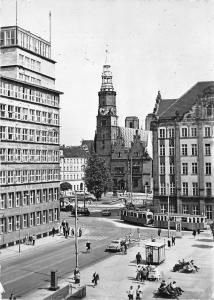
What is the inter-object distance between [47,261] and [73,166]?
12151 cm

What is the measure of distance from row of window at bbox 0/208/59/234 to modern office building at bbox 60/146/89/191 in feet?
312

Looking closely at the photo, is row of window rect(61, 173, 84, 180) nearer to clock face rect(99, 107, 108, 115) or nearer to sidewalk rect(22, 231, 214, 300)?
clock face rect(99, 107, 108, 115)

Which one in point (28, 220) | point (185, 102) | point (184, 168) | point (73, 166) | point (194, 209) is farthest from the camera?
point (73, 166)

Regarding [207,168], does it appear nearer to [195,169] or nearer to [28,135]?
[195,169]

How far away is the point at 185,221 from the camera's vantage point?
224 feet

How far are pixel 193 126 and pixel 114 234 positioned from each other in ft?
80.9

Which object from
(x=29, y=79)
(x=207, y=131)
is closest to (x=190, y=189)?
(x=207, y=131)

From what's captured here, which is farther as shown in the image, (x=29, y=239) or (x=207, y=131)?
(x=207, y=131)

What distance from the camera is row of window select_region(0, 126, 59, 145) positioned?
54.9 metres

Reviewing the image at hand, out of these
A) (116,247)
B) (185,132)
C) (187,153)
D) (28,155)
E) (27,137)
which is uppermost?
(185,132)

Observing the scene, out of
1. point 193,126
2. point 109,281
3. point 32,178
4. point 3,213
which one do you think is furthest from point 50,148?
point 109,281

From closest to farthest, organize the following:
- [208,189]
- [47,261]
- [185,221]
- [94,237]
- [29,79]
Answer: [47,261]
[94,237]
[29,79]
[185,221]
[208,189]

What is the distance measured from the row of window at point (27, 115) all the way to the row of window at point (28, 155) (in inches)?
158

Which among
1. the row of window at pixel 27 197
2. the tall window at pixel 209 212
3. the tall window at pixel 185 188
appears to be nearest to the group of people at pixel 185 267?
the row of window at pixel 27 197
